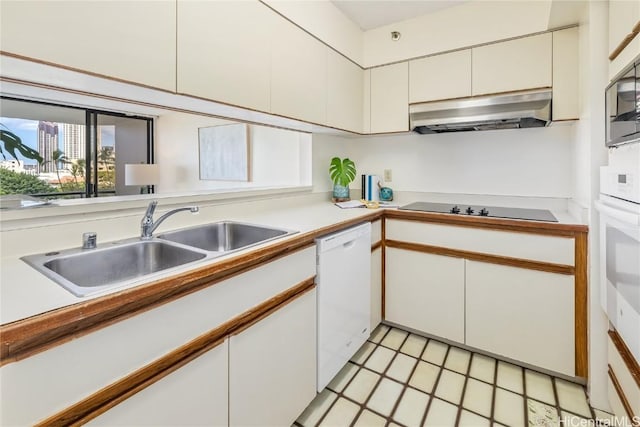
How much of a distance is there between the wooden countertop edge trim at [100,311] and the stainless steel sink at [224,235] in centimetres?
45

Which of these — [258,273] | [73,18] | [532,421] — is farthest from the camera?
[532,421]

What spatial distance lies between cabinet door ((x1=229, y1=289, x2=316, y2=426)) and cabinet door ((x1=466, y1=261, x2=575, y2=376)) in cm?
110

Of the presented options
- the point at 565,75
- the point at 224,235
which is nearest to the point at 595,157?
the point at 565,75

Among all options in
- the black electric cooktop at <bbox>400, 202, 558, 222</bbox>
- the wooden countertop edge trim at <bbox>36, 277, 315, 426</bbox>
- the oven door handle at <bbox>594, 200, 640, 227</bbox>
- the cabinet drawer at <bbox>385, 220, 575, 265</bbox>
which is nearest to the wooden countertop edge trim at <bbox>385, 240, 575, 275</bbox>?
the cabinet drawer at <bbox>385, 220, 575, 265</bbox>

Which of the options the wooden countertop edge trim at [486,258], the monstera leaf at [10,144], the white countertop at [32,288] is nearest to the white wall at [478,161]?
the wooden countertop edge trim at [486,258]

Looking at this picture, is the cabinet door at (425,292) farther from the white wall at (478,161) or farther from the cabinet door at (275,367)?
the cabinet door at (275,367)

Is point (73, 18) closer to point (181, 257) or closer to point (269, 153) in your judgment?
point (181, 257)

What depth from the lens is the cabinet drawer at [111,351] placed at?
60 centimetres

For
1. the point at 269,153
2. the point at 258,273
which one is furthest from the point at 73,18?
the point at 269,153

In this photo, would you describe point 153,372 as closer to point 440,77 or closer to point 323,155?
point 323,155

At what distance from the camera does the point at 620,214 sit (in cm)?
112

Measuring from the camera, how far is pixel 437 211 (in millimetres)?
2135

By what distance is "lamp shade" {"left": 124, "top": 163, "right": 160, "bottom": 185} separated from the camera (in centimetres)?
328

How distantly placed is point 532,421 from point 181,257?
1746 mm
